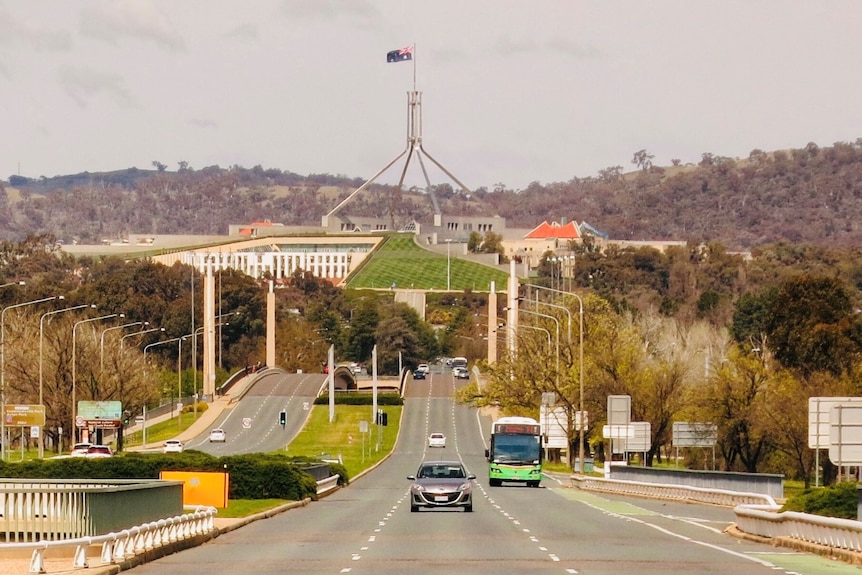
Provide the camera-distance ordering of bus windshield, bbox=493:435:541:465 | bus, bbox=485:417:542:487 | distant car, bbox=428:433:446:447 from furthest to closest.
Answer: distant car, bbox=428:433:446:447 < bus windshield, bbox=493:435:541:465 < bus, bbox=485:417:542:487

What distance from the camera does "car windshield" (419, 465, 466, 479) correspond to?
48125mm

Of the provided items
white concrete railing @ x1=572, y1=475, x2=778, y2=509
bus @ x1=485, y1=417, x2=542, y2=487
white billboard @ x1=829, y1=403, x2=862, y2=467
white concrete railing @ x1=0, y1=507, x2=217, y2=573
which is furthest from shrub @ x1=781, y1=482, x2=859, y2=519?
bus @ x1=485, y1=417, x2=542, y2=487

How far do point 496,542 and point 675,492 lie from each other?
90.1ft

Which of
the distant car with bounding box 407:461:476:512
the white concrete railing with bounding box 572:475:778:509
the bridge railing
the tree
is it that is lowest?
the white concrete railing with bounding box 572:475:778:509

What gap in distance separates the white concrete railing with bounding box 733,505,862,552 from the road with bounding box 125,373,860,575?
2.01 ft

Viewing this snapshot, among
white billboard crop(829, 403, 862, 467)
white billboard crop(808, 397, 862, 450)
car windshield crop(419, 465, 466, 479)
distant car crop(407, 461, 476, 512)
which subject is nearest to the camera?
white billboard crop(829, 403, 862, 467)

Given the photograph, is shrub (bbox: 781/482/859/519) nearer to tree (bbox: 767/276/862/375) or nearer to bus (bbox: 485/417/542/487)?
bus (bbox: 485/417/542/487)

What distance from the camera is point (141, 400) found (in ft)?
371

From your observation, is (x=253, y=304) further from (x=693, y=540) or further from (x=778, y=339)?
(x=693, y=540)

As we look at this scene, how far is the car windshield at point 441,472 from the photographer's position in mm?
48125

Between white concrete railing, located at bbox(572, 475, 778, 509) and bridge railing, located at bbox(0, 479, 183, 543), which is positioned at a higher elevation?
bridge railing, located at bbox(0, 479, 183, 543)

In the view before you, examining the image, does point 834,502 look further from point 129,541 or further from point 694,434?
point 694,434

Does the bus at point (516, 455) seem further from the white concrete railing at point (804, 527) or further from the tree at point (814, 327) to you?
the white concrete railing at point (804, 527)

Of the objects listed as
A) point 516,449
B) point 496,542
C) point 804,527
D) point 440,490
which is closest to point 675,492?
point 516,449
